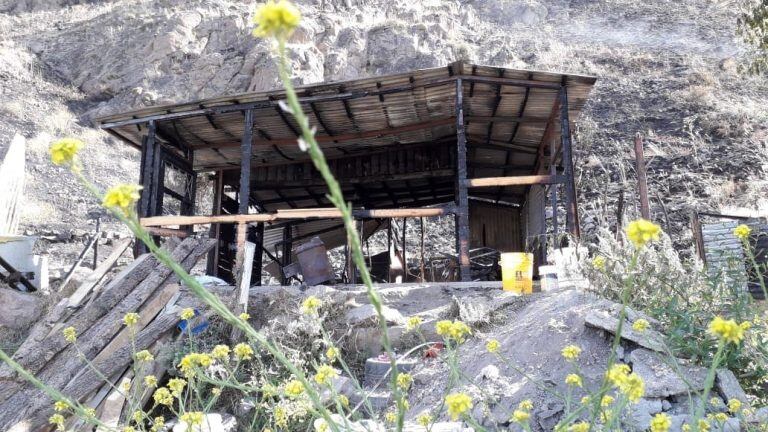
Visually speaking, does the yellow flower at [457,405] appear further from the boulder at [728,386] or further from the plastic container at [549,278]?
the plastic container at [549,278]

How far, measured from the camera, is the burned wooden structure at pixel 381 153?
8.05 meters

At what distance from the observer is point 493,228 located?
14.0 m

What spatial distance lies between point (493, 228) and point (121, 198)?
13.0 m

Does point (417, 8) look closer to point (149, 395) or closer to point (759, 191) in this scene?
point (759, 191)

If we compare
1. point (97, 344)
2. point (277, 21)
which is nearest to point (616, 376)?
point (277, 21)

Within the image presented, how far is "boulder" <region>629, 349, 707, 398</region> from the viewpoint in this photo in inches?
149

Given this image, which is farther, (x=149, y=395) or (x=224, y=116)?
(x=224, y=116)

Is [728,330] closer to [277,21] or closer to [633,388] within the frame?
[633,388]

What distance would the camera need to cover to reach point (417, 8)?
1284 inches

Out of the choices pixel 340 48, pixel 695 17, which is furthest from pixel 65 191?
pixel 695 17

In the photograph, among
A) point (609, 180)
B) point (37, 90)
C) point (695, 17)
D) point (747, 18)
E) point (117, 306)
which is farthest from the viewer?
point (695, 17)

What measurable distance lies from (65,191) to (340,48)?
13.6 meters

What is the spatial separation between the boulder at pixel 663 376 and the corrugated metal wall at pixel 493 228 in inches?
372

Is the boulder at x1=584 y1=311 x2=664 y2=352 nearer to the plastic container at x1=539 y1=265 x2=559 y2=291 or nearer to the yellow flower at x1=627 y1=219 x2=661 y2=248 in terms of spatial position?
the plastic container at x1=539 y1=265 x2=559 y2=291
